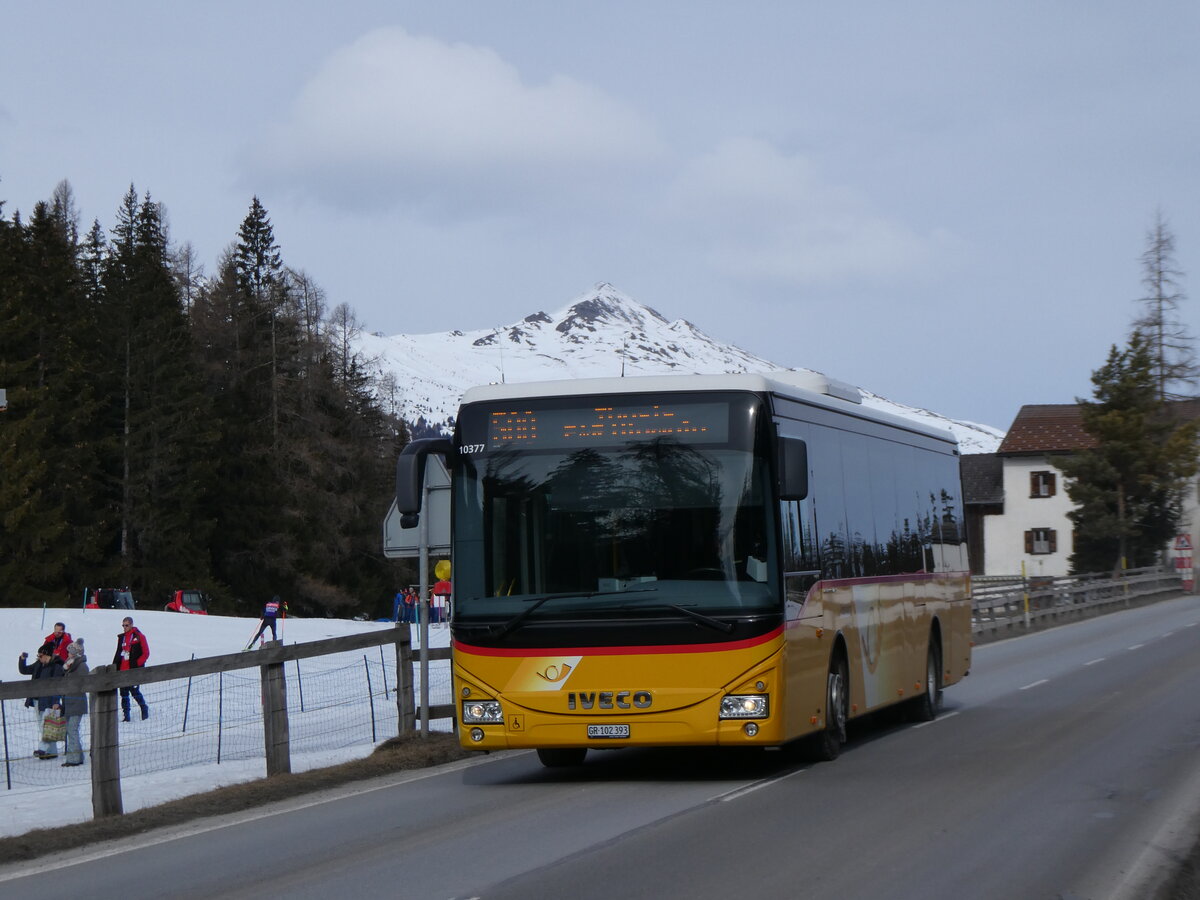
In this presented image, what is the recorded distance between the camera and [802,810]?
10875mm

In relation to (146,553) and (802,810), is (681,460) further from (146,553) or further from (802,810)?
(146,553)

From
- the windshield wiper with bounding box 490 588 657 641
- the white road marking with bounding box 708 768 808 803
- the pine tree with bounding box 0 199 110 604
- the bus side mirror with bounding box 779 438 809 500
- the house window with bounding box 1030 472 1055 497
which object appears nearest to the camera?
the white road marking with bounding box 708 768 808 803

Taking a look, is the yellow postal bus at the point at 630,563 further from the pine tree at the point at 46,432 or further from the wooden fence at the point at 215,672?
the pine tree at the point at 46,432

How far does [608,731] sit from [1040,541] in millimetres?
82926

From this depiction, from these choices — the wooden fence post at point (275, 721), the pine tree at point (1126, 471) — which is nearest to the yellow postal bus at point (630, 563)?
the wooden fence post at point (275, 721)

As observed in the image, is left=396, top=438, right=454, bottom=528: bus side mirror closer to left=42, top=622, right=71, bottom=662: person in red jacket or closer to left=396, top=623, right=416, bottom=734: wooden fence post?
left=396, top=623, right=416, bottom=734: wooden fence post

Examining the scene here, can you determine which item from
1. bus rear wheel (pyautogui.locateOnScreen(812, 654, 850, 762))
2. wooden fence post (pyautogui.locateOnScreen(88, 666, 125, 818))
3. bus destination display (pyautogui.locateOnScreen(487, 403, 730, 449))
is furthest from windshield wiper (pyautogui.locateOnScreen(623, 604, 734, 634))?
wooden fence post (pyautogui.locateOnScreen(88, 666, 125, 818))

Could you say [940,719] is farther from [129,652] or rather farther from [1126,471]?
[1126,471]

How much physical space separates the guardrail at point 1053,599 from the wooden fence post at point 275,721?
23.7 metres

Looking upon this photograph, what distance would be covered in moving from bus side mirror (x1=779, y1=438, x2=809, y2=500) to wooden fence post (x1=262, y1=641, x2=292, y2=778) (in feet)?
15.2

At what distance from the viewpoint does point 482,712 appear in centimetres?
1252

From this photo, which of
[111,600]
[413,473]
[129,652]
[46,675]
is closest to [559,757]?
[413,473]

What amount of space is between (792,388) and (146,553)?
6595 centimetres

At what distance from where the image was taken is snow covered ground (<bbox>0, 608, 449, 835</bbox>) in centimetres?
1416
